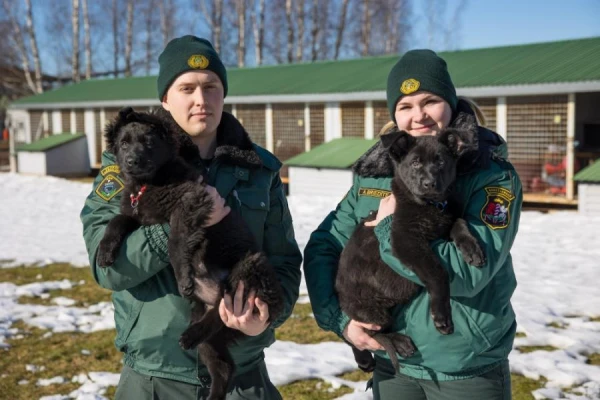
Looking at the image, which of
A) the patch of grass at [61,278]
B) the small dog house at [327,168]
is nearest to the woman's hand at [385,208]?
the patch of grass at [61,278]

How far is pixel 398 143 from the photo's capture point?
307 cm

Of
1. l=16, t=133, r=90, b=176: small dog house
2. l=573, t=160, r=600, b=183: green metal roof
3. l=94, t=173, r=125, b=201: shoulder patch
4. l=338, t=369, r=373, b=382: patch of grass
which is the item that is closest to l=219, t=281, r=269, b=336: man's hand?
l=94, t=173, r=125, b=201: shoulder patch

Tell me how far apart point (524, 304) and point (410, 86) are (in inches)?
205

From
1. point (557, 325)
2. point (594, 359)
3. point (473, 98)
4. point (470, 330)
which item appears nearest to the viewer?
point (470, 330)

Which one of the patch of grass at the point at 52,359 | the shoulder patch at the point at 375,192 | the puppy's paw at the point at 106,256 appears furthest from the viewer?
the patch of grass at the point at 52,359

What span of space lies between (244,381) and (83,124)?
2581 cm

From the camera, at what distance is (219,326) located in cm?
299

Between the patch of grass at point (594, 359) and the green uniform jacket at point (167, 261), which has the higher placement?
the green uniform jacket at point (167, 261)

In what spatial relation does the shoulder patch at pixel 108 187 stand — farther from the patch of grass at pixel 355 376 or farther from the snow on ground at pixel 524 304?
the patch of grass at pixel 355 376

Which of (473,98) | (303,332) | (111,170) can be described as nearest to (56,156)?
(473,98)

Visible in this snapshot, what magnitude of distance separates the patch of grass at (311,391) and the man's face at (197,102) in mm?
2922

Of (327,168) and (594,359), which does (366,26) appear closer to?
(327,168)

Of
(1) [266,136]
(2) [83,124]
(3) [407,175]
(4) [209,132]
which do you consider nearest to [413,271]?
(3) [407,175]

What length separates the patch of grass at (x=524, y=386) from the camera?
5157 millimetres
